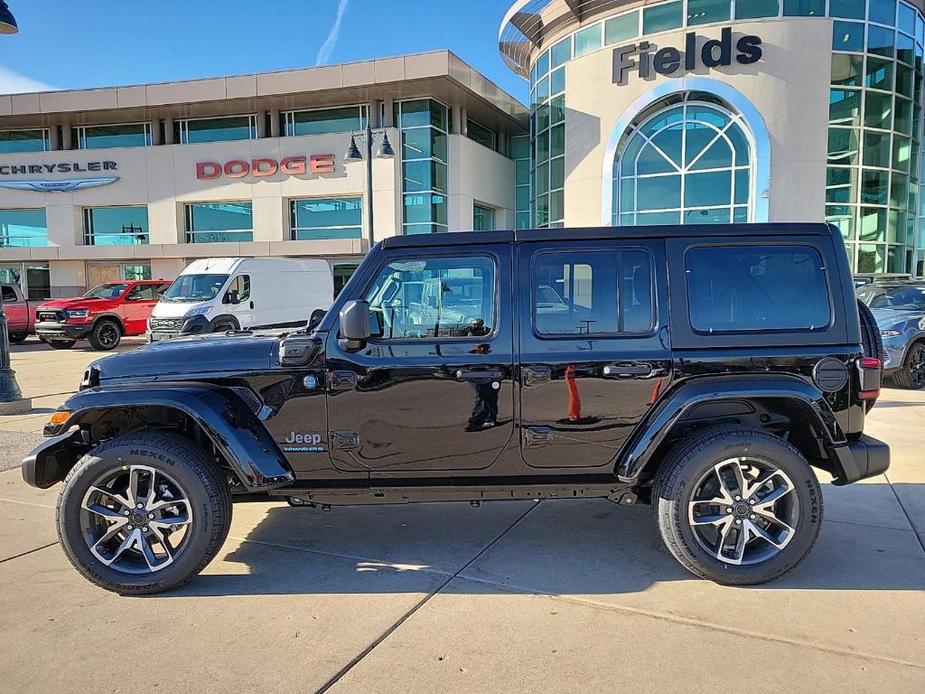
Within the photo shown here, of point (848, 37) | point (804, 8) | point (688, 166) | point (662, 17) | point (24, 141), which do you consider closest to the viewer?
point (804, 8)

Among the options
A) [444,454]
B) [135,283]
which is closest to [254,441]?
[444,454]

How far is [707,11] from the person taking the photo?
68.4 feet

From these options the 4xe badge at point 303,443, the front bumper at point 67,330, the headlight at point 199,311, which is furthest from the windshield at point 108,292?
the 4xe badge at point 303,443

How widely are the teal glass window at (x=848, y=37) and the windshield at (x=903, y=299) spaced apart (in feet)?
43.8

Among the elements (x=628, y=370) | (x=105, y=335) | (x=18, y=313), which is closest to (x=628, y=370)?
(x=628, y=370)

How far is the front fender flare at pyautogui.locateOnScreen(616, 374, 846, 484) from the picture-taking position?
3.59 metres

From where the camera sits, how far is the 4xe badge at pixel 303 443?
3.71 metres

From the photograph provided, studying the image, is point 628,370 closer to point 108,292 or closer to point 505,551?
point 505,551

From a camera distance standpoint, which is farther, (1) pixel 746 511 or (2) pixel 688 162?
(2) pixel 688 162

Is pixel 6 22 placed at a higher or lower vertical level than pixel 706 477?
higher

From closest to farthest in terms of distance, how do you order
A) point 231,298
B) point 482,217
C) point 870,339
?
point 870,339 → point 231,298 → point 482,217

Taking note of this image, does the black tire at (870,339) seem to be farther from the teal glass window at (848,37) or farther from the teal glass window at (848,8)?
the teal glass window at (848,8)

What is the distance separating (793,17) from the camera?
20.3 metres

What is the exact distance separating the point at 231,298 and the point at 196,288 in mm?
875
